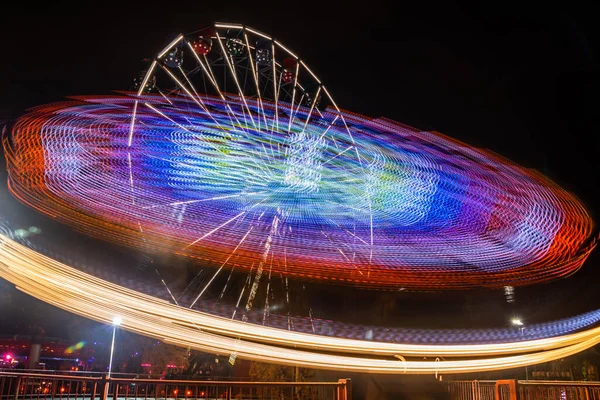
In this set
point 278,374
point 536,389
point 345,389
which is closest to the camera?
point 345,389

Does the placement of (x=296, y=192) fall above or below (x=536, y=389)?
above

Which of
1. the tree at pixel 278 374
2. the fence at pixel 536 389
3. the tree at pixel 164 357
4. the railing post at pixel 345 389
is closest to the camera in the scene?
the railing post at pixel 345 389

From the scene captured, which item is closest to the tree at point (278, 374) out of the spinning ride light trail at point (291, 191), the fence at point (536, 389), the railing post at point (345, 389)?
the spinning ride light trail at point (291, 191)

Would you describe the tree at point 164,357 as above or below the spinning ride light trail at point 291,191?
below

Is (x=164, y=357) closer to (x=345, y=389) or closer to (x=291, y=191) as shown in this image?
(x=291, y=191)

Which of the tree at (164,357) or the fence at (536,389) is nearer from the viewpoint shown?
the fence at (536,389)

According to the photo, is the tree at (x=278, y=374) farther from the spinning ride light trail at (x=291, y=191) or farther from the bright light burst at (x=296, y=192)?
the bright light burst at (x=296, y=192)

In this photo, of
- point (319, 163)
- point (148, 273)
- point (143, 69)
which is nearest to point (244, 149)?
point (319, 163)

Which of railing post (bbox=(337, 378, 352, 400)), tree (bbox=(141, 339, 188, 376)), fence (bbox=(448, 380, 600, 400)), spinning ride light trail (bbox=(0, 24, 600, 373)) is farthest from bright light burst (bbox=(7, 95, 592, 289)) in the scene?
tree (bbox=(141, 339, 188, 376))

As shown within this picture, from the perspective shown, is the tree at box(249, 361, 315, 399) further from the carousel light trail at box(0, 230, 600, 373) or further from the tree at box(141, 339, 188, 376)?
the tree at box(141, 339, 188, 376)

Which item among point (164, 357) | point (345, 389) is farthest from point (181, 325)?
point (164, 357)

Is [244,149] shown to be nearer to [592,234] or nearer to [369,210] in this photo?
[369,210]

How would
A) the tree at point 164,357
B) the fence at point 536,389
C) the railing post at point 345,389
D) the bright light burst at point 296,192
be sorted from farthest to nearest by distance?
the tree at point 164,357 → the bright light burst at point 296,192 → the fence at point 536,389 → the railing post at point 345,389

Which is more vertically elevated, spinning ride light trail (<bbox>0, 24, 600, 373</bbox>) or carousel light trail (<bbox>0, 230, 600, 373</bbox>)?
spinning ride light trail (<bbox>0, 24, 600, 373</bbox>)
